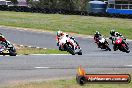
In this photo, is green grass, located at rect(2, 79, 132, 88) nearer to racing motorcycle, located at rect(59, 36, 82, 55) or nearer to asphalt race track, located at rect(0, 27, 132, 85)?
asphalt race track, located at rect(0, 27, 132, 85)

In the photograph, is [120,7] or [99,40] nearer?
[99,40]

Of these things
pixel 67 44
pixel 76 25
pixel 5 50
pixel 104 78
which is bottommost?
pixel 76 25

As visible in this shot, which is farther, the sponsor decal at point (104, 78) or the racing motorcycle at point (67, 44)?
the racing motorcycle at point (67, 44)

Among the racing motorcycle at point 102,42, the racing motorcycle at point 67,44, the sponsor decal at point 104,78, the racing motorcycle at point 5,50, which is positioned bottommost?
the racing motorcycle at point 102,42

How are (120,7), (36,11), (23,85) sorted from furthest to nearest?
(120,7) → (36,11) → (23,85)

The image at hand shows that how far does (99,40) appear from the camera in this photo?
20.4 meters

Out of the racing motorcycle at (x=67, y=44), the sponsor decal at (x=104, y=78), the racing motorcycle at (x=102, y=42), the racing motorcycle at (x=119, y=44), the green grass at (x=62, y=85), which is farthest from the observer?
the racing motorcycle at (x=102, y=42)

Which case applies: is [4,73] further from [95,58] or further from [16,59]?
[95,58]

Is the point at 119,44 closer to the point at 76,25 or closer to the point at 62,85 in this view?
the point at 62,85

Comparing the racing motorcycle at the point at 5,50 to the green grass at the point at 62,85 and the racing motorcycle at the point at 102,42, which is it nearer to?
the racing motorcycle at the point at 102,42

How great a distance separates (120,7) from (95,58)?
2680 inches

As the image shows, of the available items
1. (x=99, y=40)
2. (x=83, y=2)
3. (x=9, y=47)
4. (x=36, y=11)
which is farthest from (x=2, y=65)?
(x=83, y=2)

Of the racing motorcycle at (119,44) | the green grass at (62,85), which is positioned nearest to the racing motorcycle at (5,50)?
the racing motorcycle at (119,44)

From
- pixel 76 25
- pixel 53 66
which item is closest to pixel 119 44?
pixel 53 66
